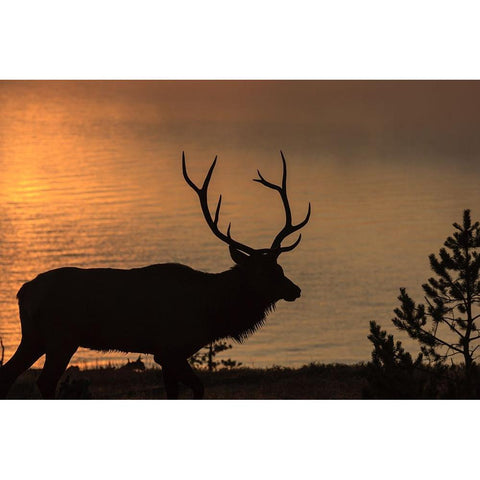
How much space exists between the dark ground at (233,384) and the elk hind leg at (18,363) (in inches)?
14.5

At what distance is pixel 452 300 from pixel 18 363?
135 inches

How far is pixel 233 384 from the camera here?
12.2 m

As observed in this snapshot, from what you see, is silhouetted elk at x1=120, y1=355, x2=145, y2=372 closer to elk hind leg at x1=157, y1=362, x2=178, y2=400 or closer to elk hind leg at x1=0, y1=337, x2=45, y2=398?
elk hind leg at x1=157, y1=362, x2=178, y2=400

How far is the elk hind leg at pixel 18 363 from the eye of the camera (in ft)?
36.4

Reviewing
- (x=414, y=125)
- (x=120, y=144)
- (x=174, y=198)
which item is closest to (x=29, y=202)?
(x=174, y=198)

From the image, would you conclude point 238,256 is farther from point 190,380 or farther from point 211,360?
point 211,360

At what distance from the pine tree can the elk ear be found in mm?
1397

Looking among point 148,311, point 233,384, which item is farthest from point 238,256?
point 233,384

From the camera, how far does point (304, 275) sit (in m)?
16.2

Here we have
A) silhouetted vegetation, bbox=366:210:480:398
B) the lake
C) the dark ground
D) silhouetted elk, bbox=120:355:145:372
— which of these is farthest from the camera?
the lake

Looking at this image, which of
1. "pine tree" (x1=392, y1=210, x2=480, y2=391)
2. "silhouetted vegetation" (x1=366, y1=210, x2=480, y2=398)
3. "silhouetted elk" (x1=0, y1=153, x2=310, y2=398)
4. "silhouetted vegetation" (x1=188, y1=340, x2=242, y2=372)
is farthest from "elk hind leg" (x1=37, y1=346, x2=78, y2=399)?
"silhouetted vegetation" (x1=188, y1=340, x2=242, y2=372)

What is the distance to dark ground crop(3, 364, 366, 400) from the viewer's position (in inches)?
463

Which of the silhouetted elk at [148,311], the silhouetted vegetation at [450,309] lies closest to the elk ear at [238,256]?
the silhouetted elk at [148,311]

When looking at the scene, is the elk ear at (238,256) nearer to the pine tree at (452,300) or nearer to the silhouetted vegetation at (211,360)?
the pine tree at (452,300)
